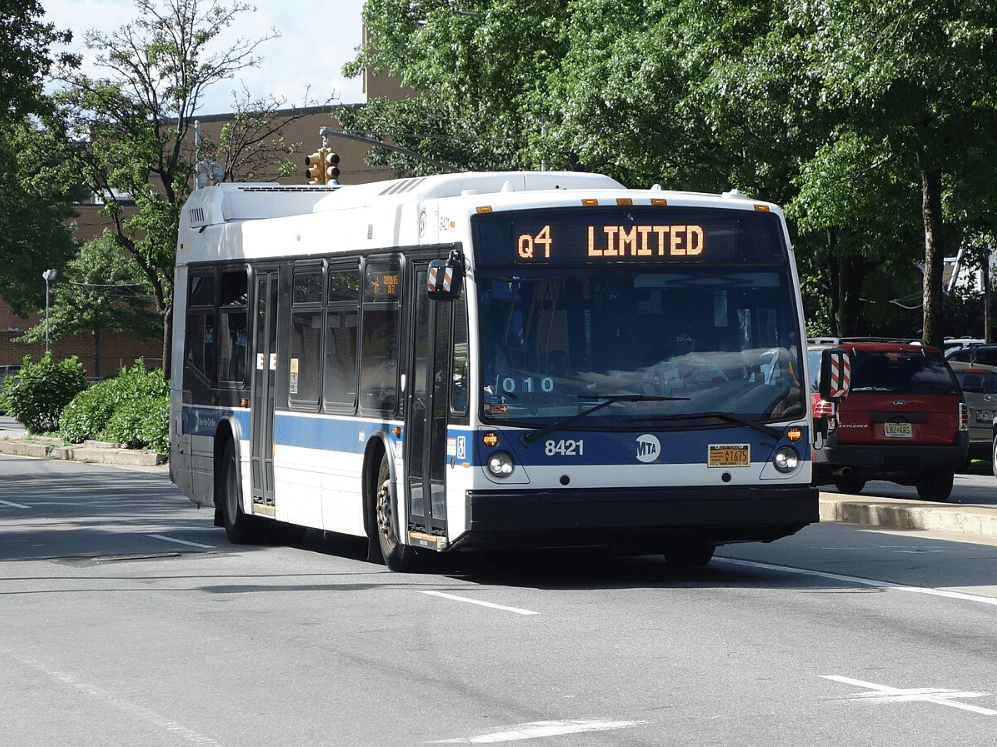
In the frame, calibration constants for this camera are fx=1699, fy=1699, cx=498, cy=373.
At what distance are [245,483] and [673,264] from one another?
5.73 m

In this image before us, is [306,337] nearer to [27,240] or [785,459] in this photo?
[785,459]

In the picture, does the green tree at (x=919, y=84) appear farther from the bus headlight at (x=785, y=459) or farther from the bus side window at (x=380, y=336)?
the bus headlight at (x=785, y=459)

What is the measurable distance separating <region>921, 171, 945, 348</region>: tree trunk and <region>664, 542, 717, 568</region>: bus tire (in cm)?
1511

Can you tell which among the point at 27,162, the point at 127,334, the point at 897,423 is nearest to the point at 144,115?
the point at 27,162

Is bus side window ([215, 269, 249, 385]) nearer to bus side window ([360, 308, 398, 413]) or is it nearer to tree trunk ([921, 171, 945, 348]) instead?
bus side window ([360, 308, 398, 413])

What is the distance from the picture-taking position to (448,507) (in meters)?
12.1

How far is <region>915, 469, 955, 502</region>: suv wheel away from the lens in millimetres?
20469

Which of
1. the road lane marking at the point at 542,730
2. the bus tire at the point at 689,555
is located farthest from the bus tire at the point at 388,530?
the road lane marking at the point at 542,730

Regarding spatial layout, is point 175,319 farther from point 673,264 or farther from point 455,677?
point 455,677

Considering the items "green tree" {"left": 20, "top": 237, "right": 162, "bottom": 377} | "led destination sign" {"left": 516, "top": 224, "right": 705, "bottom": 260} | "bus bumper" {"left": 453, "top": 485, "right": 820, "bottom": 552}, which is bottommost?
"bus bumper" {"left": 453, "top": 485, "right": 820, "bottom": 552}

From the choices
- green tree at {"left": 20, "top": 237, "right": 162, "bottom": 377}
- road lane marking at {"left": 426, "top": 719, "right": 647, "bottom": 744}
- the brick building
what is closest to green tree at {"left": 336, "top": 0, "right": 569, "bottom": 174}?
road lane marking at {"left": 426, "top": 719, "right": 647, "bottom": 744}

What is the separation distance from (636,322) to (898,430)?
9014 mm

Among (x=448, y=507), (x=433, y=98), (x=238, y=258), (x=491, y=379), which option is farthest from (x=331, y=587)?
(x=433, y=98)

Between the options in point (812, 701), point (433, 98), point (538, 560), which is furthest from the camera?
point (433, 98)
